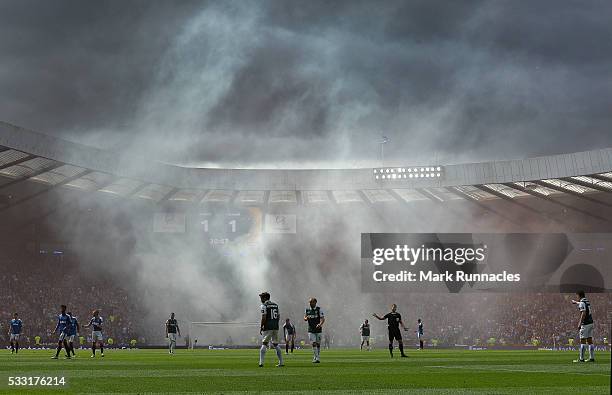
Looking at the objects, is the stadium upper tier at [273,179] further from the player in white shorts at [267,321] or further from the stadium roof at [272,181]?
the player in white shorts at [267,321]

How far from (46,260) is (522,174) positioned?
33.6m

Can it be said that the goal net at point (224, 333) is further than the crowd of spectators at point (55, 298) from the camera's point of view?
Yes

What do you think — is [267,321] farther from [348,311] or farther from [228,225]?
[348,311]

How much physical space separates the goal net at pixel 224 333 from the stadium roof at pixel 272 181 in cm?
962

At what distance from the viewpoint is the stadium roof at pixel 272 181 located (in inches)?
1720

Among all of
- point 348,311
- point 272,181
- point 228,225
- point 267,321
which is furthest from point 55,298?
point 267,321

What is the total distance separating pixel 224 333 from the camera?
176 feet

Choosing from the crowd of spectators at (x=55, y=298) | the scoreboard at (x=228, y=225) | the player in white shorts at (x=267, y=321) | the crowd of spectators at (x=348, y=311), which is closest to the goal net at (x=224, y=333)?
the crowd of spectators at (x=348, y=311)

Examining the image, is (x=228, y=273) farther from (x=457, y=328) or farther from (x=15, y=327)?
(x=15, y=327)

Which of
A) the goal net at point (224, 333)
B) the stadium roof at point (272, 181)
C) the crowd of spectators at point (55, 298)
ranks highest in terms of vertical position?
the stadium roof at point (272, 181)

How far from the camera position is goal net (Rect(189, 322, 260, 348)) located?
52.9 metres

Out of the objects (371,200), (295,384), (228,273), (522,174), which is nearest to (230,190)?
(228,273)

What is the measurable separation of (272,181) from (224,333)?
11.3 meters

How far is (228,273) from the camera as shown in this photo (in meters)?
57.0
